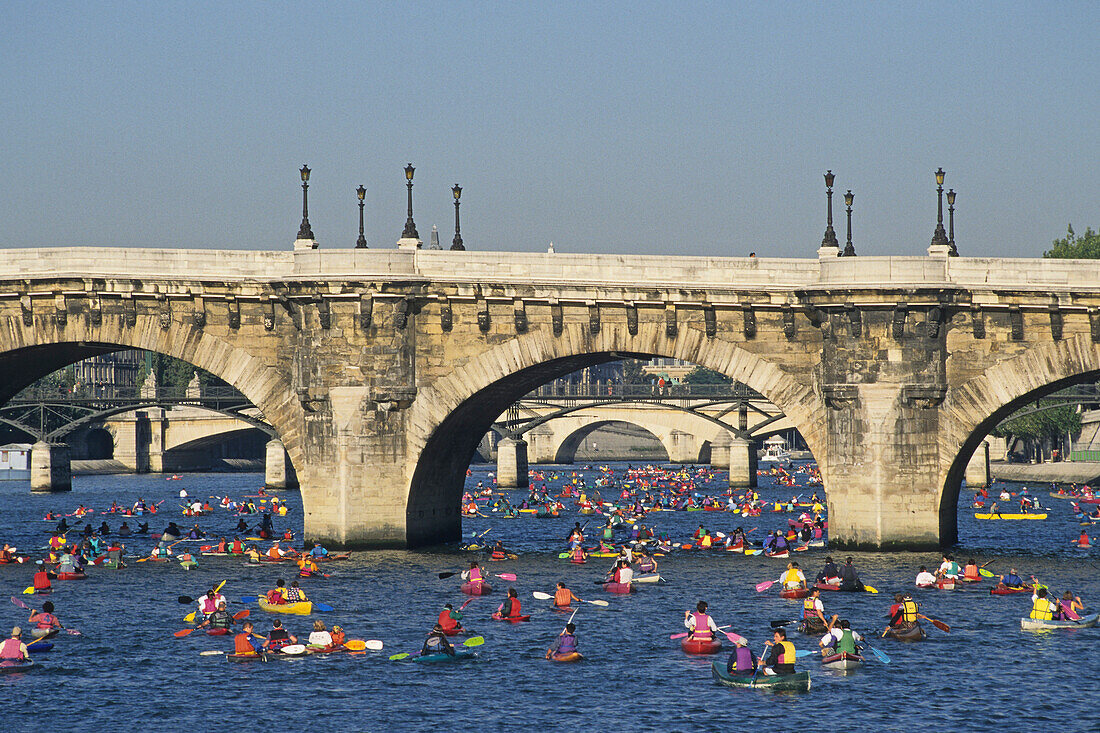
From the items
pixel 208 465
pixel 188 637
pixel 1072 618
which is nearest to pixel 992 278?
pixel 1072 618

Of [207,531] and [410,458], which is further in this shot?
[207,531]

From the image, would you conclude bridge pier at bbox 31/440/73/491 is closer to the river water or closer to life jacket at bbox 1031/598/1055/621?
the river water

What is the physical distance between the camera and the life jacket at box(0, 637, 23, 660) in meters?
40.1

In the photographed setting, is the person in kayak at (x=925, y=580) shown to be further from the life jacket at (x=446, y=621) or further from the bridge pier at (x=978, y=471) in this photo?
the bridge pier at (x=978, y=471)

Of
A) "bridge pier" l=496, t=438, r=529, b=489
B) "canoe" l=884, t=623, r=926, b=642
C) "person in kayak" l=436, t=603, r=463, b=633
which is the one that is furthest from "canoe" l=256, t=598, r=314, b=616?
"bridge pier" l=496, t=438, r=529, b=489

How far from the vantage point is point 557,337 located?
184 feet

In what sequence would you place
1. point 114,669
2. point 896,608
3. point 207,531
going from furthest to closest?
point 207,531 < point 896,608 < point 114,669

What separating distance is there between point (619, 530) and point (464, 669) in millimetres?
43172

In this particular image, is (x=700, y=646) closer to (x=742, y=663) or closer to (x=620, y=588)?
(x=742, y=663)

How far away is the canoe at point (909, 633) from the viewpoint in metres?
42.5

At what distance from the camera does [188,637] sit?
44188 mm

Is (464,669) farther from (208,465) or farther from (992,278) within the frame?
(208,465)

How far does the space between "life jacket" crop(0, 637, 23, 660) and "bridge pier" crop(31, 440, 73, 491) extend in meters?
89.3

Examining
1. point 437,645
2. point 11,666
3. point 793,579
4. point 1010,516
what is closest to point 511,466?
point 1010,516
